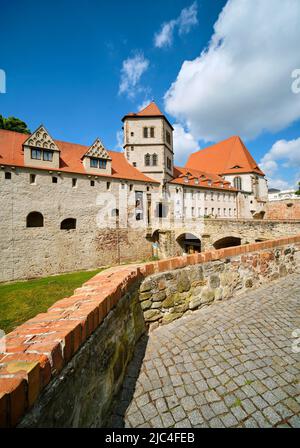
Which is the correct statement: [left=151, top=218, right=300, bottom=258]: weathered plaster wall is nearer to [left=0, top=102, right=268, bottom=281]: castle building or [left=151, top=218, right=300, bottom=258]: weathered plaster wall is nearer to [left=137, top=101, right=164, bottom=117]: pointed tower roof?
[left=0, top=102, right=268, bottom=281]: castle building

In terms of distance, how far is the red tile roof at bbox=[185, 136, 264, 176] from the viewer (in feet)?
132

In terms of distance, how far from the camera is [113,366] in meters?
2.11

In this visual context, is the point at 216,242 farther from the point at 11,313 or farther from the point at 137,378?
the point at 137,378

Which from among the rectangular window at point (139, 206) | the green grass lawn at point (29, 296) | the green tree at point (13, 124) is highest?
the green tree at point (13, 124)

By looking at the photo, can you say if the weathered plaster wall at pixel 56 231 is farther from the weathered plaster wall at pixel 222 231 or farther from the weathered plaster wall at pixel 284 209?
the weathered plaster wall at pixel 284 209

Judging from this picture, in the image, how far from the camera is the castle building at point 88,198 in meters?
16.4

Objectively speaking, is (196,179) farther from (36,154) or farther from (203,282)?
(203,282)

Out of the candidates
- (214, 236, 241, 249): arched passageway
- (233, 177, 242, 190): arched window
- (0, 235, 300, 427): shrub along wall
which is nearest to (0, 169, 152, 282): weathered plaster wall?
(214, 236, 241, 249): arched passageway

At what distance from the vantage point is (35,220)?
18.5 metres

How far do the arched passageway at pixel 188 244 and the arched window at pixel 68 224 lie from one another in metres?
13.0

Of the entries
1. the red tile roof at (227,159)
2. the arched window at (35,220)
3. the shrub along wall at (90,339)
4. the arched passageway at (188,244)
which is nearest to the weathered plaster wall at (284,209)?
the red tile roof at (227,159)

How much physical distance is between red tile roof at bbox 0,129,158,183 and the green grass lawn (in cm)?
986

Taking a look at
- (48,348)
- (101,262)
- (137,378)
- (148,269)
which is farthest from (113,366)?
(101,262)

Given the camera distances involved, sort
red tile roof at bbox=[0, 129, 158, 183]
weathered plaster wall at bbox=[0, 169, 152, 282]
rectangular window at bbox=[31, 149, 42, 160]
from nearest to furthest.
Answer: weathered plaster wall at bbox=[0, 169, 152, 282], red tile roof at bbox=[0, 129, 158, 183], rectangular window at bbox=[31, 149, 42, 160]
